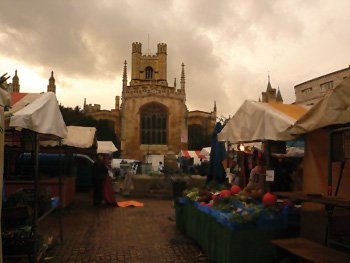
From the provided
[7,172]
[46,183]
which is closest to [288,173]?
[46,183]

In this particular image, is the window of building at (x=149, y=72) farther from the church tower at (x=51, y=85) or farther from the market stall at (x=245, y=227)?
the market stall at (x=245, y=227)

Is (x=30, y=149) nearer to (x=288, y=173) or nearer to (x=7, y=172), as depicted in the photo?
(x=7, y=172)

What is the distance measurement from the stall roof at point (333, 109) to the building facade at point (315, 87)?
3656cm

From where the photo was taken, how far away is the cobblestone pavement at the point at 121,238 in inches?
267

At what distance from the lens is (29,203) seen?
6383 mm

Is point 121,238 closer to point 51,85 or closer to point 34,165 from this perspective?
point 34,165

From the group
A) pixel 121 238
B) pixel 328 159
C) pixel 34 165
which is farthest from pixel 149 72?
pixel 328 159

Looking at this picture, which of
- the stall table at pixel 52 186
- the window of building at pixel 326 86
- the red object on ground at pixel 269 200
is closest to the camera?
the red object on ground at pixel 269 200

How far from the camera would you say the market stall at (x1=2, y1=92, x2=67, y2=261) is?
5605 millimetres

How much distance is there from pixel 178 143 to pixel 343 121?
48651 mm

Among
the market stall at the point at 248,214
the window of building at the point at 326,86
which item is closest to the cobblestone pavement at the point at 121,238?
the market stall at the point at 248,214

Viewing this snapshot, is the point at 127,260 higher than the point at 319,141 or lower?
lower

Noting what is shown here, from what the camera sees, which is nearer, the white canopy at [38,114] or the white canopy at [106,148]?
the white canopy at [38,114]

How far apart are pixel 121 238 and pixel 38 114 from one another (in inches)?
144
